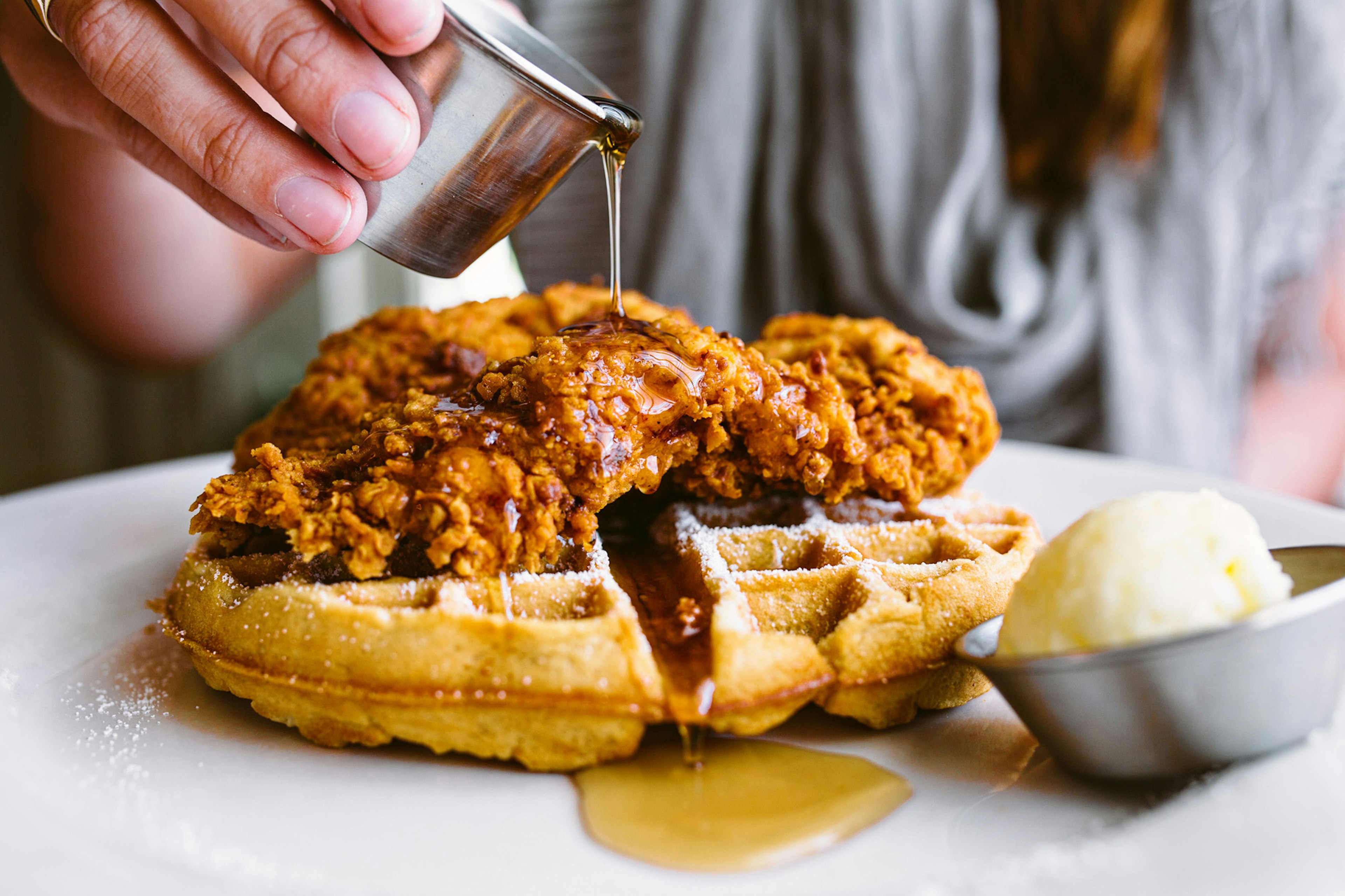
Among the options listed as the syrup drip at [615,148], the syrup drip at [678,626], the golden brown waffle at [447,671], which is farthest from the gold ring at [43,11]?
the syrup drip at [678,626]

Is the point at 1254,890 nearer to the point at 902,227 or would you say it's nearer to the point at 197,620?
the point at 197,620

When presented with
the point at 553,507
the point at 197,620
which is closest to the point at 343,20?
the point at 553,507

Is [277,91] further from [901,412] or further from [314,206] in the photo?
[901,412]

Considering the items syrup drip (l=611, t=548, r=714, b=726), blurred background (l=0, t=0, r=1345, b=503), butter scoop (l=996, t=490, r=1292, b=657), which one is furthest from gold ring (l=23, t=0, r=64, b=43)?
blurred background (l=0, t=0, r=1345, b=503)

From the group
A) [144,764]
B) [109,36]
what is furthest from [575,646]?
[109,36]

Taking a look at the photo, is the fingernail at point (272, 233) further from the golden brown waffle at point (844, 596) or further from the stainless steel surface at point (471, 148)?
the golden brown waffle at point (844, 596)
